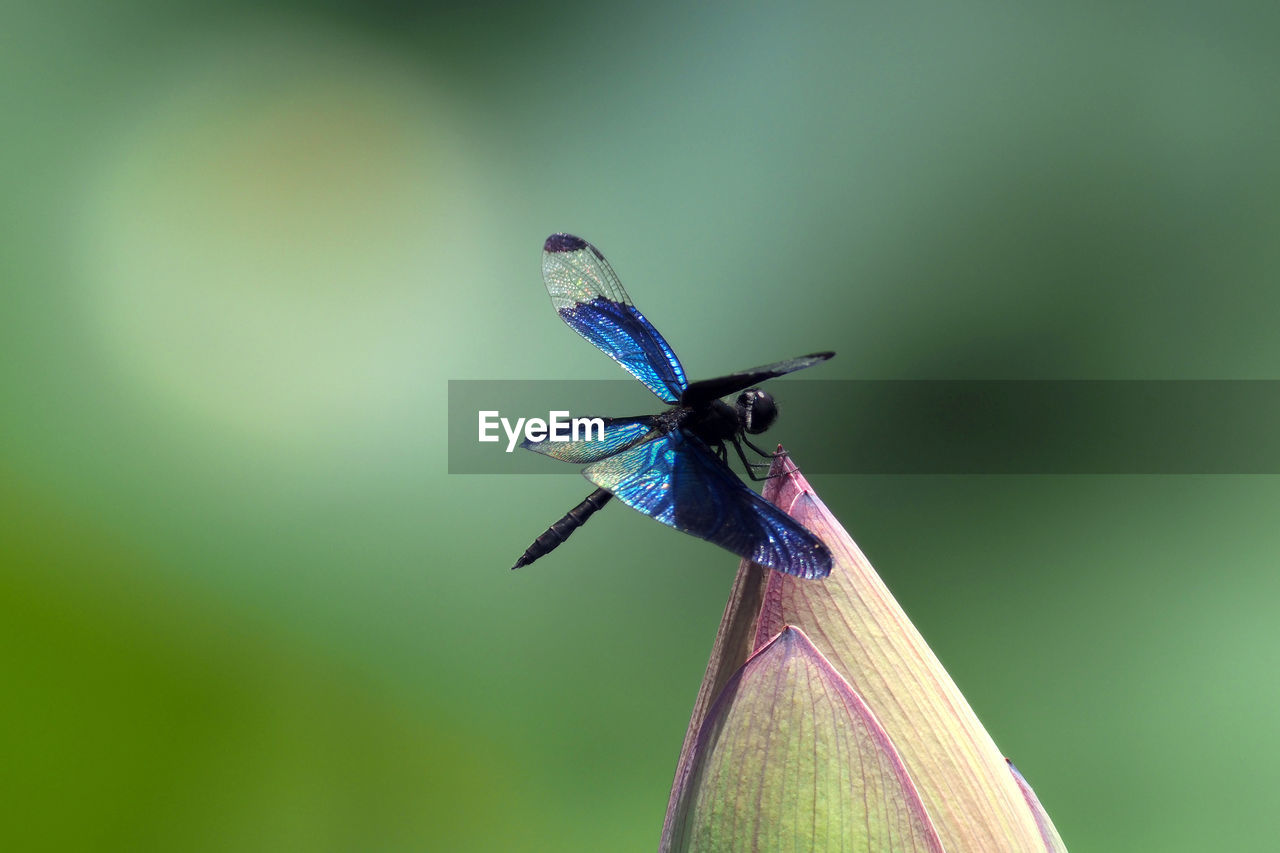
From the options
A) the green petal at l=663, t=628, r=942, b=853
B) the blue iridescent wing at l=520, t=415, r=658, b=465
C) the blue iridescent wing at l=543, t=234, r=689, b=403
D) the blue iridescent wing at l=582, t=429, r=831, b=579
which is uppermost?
the blue iridescent wing at l=543, t=234, r=689, b=403

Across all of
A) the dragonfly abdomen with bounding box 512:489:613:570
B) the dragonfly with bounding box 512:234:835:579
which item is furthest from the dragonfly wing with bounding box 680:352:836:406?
the dragonfly abdomen with bounding box 512:489:613:570

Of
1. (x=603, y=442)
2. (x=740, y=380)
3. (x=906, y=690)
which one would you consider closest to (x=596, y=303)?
(x=603, y=442)

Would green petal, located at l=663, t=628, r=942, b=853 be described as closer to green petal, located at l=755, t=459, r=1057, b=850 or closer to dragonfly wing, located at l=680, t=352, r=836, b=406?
green petal, located at l=755, t=459, r=1057, b=850

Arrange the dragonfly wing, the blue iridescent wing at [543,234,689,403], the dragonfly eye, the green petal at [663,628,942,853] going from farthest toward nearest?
the blue iridescent wing at [543,234,689,403] → the dragonfly eye → the dragonfly wing → the green petal at [663,628,942,853]

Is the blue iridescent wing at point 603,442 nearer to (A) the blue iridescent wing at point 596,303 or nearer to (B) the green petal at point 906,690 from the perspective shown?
(A) the blue iridescent wing at point 596,303

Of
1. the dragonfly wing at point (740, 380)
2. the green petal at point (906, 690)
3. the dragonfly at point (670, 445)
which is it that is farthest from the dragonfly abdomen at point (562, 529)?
the green petal at point (906, 690)

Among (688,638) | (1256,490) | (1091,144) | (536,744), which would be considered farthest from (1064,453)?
(536,744)
